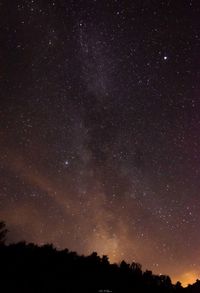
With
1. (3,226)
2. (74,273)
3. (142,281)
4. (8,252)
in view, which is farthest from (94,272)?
(3,226)

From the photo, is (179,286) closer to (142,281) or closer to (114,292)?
(142,281)

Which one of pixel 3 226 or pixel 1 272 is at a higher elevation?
pixel 3 226

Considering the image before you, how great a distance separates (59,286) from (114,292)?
3.03 meters

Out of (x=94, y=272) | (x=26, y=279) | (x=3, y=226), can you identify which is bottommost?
(x=26, y=279)

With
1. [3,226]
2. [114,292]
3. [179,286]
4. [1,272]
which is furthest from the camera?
[3,226]

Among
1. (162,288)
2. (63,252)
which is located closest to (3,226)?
(63,252)

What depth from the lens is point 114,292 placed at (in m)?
22.6

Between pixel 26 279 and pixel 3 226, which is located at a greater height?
pixel 3 226

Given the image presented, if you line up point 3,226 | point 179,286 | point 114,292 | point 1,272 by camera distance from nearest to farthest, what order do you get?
point 1,272
point 114,292
point 179,286
point 3,226

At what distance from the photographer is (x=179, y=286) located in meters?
24.6

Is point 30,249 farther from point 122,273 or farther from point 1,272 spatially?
point 122,273

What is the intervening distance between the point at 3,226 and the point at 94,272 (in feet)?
34.6

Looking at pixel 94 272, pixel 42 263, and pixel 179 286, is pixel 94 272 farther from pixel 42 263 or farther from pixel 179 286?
pixel 179 286

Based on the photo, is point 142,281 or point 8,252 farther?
point 142,281
